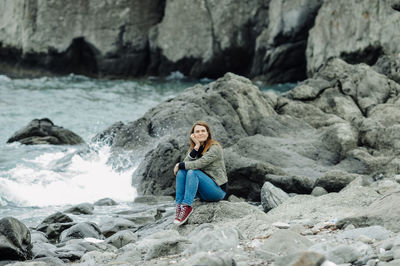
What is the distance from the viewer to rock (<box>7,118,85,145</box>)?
766 inches

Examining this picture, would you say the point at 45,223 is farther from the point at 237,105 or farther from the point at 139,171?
the point at 237,105

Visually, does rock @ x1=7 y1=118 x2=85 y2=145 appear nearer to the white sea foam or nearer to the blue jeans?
the white sea foam

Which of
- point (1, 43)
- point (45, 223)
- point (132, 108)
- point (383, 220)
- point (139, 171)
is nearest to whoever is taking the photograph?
point (383, 220)

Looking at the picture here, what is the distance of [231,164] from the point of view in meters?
12.8

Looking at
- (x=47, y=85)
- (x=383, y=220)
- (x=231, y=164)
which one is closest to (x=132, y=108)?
(x=47, y=85)

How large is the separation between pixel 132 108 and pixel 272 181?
16331 millimetres

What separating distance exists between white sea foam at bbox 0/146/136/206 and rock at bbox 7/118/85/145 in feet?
9.91

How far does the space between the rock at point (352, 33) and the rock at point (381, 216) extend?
1007 inches

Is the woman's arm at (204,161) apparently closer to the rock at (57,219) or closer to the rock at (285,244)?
the rock at (285,244)

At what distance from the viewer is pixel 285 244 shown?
20.1 feet

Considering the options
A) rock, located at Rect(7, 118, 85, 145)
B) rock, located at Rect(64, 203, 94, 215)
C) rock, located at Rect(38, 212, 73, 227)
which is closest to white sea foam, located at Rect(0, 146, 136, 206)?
rock, located at Rect(64, 203, 94, 215)

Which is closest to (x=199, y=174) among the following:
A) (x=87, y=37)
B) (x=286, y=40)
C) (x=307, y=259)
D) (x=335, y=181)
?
(x=335, y=181)

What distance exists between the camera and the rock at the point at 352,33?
32.4 metres

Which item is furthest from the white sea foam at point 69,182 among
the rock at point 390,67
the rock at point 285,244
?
the rock at point 390,67
